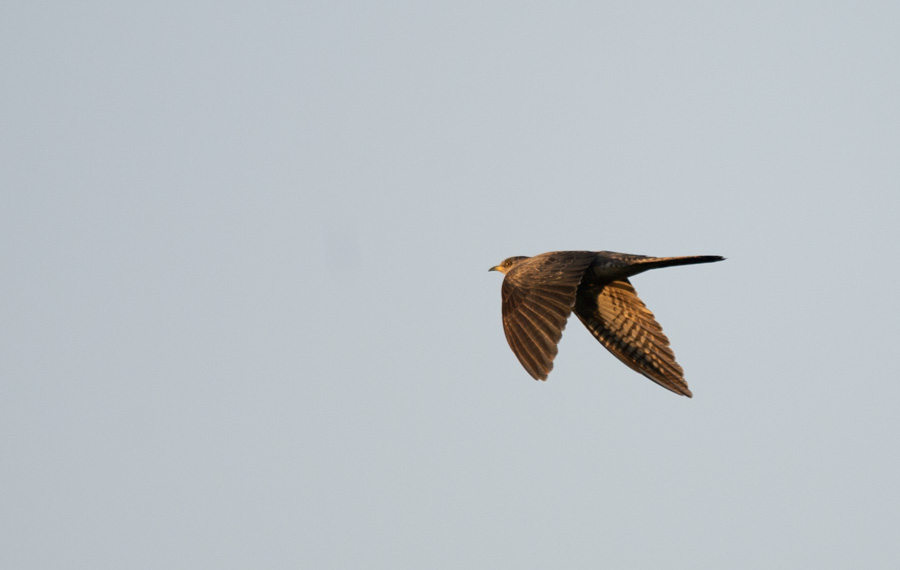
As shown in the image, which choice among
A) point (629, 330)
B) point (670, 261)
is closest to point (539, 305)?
point (670, 261)

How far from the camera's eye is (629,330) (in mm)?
13984

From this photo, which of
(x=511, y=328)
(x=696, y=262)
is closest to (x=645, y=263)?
(x=696, y=262)

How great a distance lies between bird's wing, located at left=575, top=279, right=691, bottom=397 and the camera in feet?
44.4

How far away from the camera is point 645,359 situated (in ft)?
44.8

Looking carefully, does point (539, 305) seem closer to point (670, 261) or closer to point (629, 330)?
point (670, 261)

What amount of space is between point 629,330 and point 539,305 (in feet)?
9.12

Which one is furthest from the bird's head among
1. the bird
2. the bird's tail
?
the bird's tail

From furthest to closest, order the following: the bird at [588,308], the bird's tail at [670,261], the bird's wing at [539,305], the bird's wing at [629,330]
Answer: the bird's wing at [629,330], the bird's tail at [670,261], the bird at [588,308], the bird's wing at [539,305]

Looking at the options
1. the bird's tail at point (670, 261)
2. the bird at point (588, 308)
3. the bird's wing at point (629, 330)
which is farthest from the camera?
the bird's wing at point (629, 330)

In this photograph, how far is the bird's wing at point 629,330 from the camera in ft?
44.4

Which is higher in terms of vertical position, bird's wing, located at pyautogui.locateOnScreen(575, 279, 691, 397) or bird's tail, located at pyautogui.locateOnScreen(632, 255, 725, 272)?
bird's tail, located at pyautogui.locateOnScreen(632, 255, 725, 272)

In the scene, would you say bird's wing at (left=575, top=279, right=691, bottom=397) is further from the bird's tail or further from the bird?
the bird's tail

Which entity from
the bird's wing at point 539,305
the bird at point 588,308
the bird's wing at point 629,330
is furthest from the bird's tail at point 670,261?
the bird's wing at point 629,330

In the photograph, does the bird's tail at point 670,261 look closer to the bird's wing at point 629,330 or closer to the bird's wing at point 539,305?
the bird's wing at point 539,305
